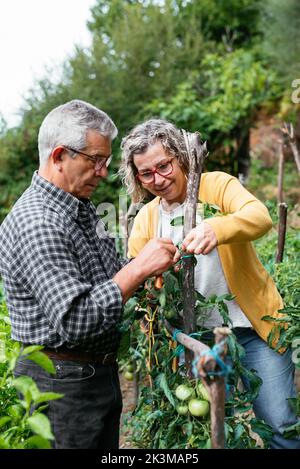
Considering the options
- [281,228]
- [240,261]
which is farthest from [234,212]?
[281,228]

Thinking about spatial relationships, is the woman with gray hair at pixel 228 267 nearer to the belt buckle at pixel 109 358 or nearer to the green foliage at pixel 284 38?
the belt buckle at pixel 109 358

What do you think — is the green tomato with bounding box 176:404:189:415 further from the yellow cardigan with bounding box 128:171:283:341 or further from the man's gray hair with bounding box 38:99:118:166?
the man's gray hair with bounding box 38:99:118:166

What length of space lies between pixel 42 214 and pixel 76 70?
7396mm

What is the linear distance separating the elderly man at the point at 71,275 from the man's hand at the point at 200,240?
5 cm

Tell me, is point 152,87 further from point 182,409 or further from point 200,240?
point 182,409

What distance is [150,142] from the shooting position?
1.87m

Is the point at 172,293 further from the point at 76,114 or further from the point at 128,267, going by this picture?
the point at 76,114

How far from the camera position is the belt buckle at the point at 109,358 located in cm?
170

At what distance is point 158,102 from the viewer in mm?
8094

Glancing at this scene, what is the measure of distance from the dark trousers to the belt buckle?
0.02 metres

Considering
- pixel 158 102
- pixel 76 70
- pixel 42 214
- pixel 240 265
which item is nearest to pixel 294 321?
pixel 240 265

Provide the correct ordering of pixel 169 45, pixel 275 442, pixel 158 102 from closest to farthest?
1. pixel 275 442
2. pixel 158 102
3. pixel 169 45

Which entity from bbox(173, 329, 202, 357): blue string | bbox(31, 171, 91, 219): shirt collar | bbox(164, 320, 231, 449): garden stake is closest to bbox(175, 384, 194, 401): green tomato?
bbox(173, 329, 202, 357): blue string

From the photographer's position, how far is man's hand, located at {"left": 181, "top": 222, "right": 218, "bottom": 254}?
1523 mm
